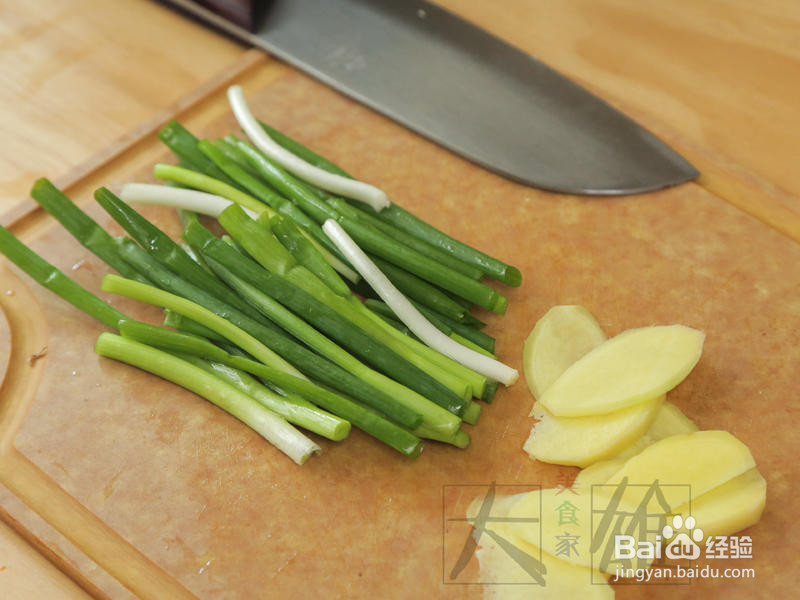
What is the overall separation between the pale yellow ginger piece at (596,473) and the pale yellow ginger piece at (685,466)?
41mm

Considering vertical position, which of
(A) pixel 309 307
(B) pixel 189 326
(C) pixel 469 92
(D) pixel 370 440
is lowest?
(D) pixel 370 440

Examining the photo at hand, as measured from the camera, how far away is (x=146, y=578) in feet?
6.14

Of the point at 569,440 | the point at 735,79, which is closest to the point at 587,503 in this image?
the point at 569,440

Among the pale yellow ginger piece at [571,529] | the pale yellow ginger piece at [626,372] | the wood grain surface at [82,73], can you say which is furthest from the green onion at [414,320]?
the wood grain surface at [82,73]

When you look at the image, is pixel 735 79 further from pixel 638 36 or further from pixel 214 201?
pixel 214 201

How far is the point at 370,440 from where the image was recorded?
82.0 inches

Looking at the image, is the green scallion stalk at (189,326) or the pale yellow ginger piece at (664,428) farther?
the green scallion stalk at (189,326)

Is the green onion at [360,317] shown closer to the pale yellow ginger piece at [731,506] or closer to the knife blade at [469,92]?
the pale yellow ginger piece at [731,506]

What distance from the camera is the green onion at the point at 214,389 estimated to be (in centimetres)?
200

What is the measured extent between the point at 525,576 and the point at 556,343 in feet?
2.10

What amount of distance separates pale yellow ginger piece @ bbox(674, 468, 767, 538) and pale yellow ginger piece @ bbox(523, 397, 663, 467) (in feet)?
0.66

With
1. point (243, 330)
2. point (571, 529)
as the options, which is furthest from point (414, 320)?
point (571, 529)

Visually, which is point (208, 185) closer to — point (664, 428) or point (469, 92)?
point (469, 92)

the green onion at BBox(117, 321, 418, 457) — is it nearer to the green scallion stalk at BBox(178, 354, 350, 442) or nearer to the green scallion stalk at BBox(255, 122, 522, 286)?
the green scallion stalk at BBox(178, 354, 350, 442)
